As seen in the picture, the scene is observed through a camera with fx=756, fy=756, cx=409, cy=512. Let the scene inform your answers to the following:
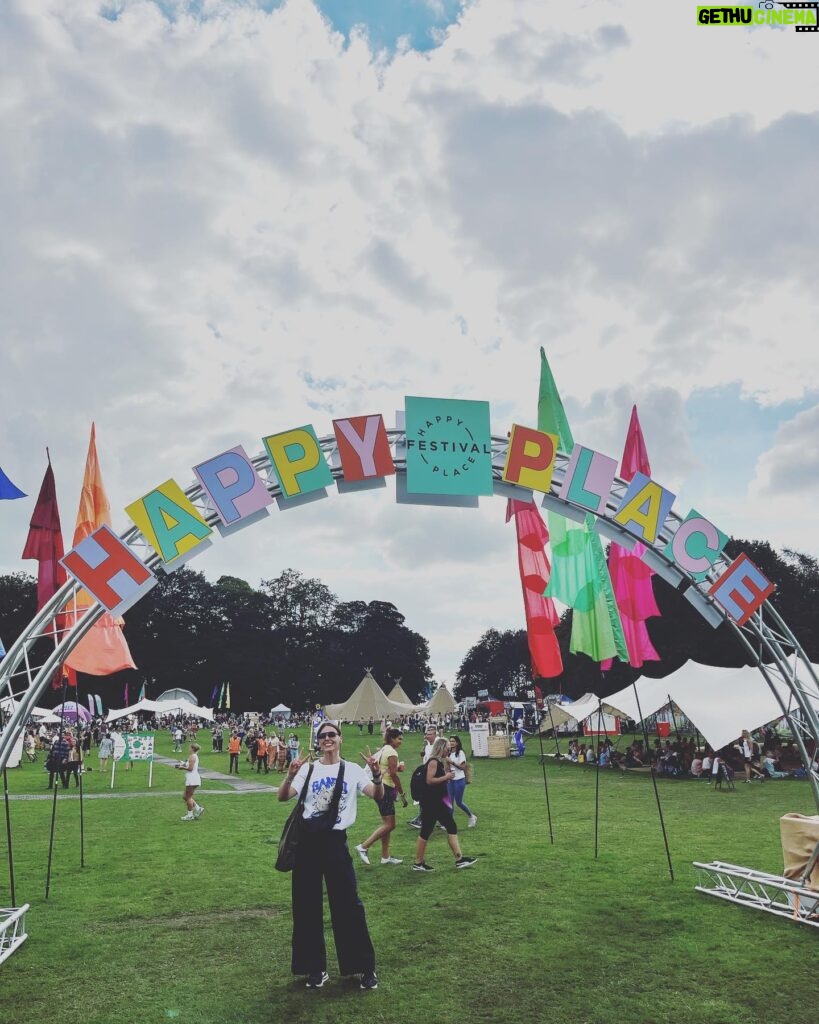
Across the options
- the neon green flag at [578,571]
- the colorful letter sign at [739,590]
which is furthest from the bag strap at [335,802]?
the neon green flag at [578,571]

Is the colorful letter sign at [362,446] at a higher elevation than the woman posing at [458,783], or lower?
higher

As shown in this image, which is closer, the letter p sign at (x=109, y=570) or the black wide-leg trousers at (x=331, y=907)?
the black wide-leg trousers at (x=331, y=907)

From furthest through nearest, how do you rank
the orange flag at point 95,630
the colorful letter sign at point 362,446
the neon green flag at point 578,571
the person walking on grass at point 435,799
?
the neon green flag at point 578,571
the orange flag at point 95,630
the person walking on grass at point 435,799
the colorful letter sign at point 362,446

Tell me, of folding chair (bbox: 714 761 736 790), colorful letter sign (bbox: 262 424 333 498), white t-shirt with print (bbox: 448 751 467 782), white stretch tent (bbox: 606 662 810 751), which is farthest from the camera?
white stretch tent (bbox: 606 662 810 751)

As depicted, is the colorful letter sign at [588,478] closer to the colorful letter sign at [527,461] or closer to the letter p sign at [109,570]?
the colorful letter sign at [527,461]

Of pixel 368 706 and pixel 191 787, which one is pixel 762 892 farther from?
pixel 368 706

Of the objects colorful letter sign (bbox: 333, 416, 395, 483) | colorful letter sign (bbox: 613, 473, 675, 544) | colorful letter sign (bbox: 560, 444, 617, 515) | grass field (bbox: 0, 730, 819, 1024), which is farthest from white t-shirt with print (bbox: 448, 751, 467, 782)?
colorful letter sign (bbox: 333, 416, 395, 483)

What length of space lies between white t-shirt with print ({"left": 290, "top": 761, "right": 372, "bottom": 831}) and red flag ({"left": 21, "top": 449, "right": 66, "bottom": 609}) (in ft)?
20.7

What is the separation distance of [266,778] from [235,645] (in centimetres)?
5859

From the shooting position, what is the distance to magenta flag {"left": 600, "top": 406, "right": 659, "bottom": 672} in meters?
18.8

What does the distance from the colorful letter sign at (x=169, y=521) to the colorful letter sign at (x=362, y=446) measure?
1713 mm

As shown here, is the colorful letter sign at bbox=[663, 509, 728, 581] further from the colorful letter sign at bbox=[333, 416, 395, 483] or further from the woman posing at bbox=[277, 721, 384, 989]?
the woman posing at bbox=[277, 721, 384, 989]

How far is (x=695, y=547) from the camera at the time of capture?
918 centimetres

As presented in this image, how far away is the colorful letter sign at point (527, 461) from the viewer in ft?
29.0
